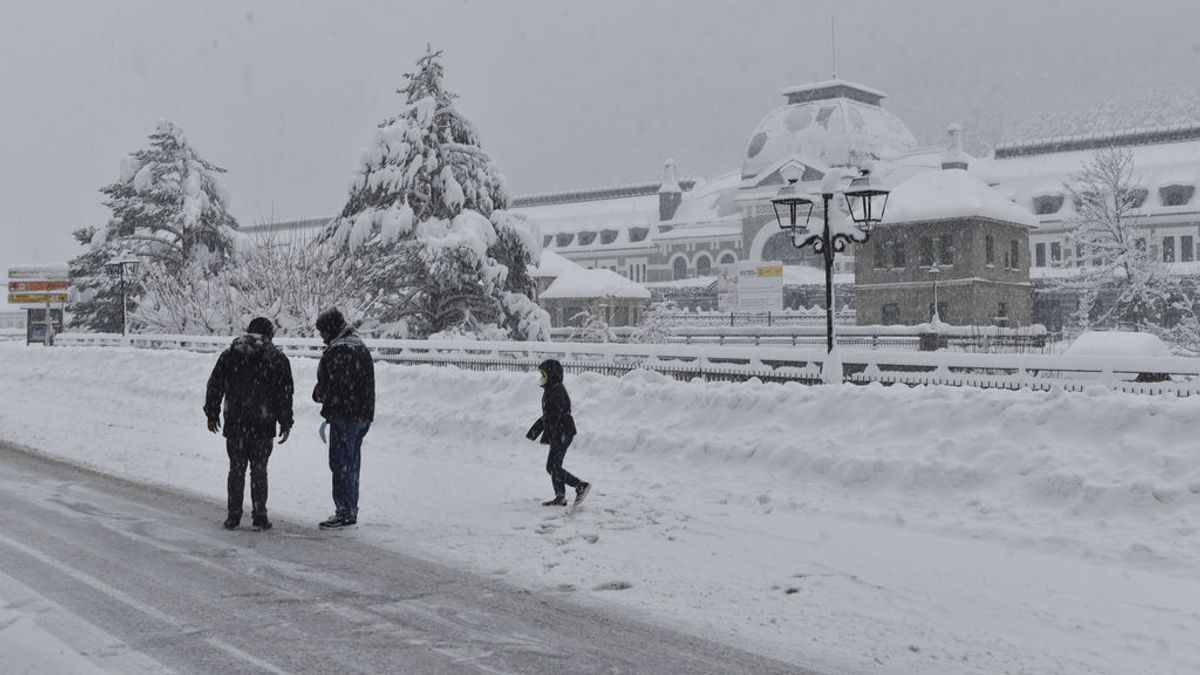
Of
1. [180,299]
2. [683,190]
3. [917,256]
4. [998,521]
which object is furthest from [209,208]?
[683,190]

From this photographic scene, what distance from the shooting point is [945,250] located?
4912 centimetres

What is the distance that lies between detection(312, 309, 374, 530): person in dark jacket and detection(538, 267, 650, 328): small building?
167ft

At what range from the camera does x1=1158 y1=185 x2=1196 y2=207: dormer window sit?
67062 millimetres

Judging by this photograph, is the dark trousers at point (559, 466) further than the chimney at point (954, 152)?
No

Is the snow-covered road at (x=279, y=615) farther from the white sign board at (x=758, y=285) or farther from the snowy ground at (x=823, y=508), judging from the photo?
the white sign board at (x=758, y=285)

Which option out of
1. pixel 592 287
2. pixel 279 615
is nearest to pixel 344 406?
pixel 279 615

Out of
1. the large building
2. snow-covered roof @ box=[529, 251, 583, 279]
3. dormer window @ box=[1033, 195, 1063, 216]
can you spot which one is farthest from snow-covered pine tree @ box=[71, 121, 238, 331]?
dormer window @ box=[1033, 195, 1063, 216]

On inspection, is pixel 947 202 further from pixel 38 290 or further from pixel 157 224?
pixel 38 290

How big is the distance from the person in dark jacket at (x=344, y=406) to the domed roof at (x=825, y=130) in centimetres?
6943

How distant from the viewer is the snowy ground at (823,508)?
6.29 metres

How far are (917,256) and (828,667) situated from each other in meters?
46.9

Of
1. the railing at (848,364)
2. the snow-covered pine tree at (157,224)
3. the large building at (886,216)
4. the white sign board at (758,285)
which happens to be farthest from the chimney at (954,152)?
the railing at (848,364)

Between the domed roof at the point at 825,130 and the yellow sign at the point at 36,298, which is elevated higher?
the domed roof at the point at 825,130

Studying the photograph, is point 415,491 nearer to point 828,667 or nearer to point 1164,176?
point 828,667
